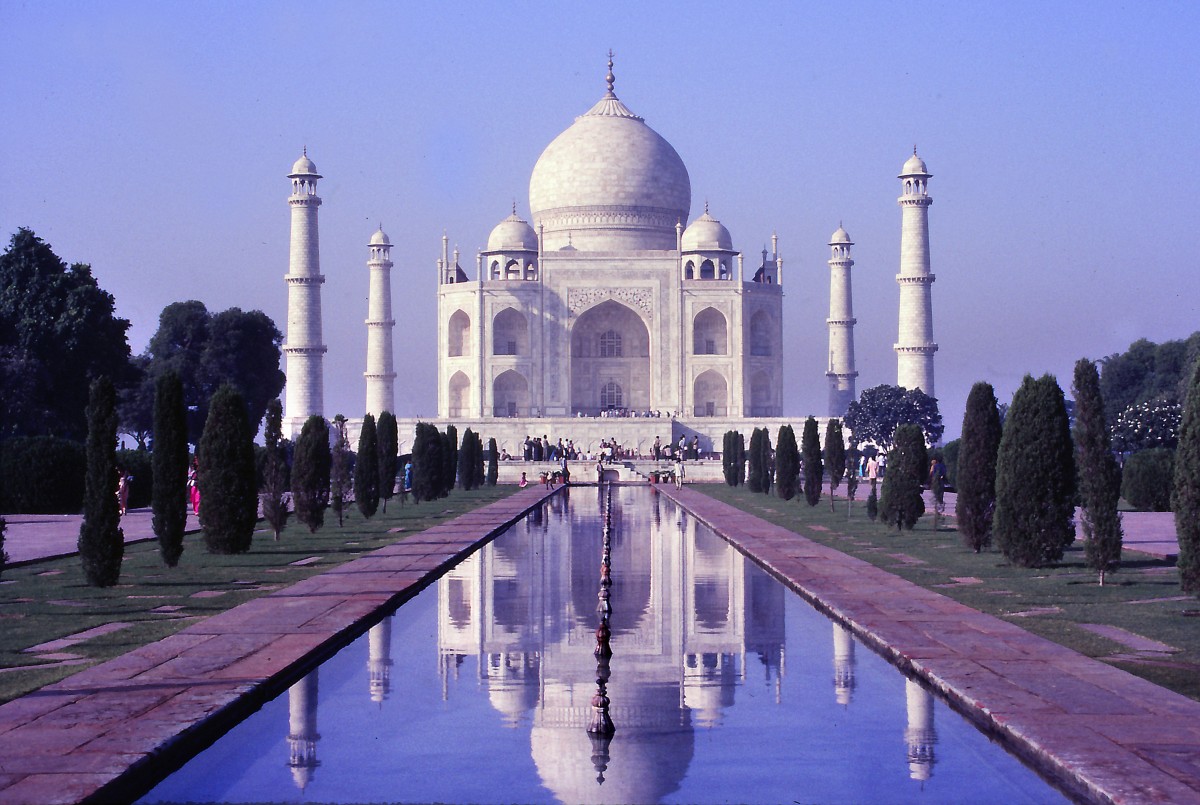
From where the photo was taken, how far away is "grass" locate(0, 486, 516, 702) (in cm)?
737

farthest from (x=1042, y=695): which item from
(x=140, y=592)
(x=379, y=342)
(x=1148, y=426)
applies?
(x=379, y=342)

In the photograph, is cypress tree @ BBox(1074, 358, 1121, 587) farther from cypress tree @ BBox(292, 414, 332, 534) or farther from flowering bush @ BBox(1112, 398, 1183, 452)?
flowering bush @ BBox(1112, 398, 1183, 452)

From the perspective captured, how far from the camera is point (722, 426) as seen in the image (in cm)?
4509

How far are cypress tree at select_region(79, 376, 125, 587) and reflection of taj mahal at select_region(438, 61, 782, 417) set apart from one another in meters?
36.4

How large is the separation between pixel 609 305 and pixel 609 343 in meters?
1.43

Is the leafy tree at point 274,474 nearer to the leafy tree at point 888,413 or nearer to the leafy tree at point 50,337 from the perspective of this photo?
the leafy tree at point 50,337

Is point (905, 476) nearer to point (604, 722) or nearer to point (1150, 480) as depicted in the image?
point (1150, 480)

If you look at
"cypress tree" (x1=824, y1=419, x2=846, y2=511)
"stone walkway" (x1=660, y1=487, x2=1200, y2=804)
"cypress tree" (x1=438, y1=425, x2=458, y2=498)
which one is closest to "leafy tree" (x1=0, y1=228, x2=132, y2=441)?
"cypress tree" (x1=438, y1=425, x2=458, y2=498)

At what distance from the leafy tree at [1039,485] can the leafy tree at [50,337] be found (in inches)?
840

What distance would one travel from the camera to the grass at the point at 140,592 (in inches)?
290

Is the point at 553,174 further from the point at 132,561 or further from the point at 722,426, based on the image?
the point at 132,561

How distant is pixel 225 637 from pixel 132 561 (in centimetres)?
559

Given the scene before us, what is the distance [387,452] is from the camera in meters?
21.3

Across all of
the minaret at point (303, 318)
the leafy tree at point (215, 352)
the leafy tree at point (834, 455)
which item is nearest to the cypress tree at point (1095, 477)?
the leafy tree at point (834, 455)
